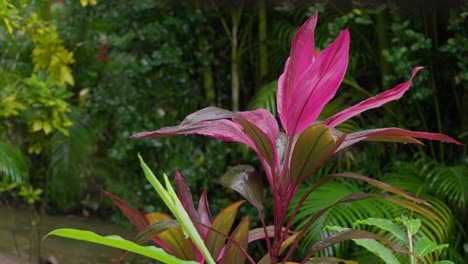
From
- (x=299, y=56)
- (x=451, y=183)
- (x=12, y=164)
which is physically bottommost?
(x=12, y=164)

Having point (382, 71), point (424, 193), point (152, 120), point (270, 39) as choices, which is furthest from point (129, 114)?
point (424, 193)

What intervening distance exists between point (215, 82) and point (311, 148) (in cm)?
282

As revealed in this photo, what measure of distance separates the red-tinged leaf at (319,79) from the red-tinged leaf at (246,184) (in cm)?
11

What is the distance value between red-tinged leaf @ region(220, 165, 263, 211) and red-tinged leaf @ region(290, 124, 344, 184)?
7 cm

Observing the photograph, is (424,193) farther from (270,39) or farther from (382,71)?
(270,39)

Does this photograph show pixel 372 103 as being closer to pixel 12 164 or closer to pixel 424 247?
pixel 424 247

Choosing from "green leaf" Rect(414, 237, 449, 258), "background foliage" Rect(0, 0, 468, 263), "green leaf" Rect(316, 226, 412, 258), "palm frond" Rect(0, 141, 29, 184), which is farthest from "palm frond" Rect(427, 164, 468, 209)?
"palm frond" Rect(0, 141, 29, 184)

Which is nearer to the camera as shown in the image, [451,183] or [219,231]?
[219,231]

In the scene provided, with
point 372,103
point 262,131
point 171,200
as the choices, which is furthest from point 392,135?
point 171,200

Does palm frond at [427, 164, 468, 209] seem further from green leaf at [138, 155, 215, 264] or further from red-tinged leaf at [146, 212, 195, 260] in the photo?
green leaf at [138, 155, 215, 264]

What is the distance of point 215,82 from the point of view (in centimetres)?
355

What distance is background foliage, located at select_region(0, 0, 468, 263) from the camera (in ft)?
9.09

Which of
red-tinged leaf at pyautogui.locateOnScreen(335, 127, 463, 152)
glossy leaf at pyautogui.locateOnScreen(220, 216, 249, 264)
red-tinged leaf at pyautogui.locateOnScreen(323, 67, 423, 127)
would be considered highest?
red-tinged leaf at pyautogui.locateOnScreen(323, 67, 423, 127)

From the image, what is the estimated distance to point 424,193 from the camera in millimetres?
2652
